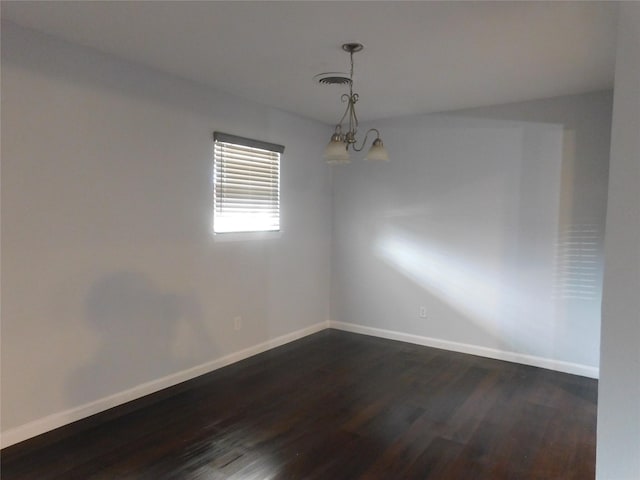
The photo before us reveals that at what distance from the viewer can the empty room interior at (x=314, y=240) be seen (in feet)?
7.57

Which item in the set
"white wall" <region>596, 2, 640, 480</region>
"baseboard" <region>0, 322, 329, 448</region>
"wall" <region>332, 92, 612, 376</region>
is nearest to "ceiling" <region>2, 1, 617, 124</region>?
"wall" <region>332, 92, 612, 376</region>

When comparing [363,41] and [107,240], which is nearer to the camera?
[363,41]

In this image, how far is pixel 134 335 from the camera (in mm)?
3127

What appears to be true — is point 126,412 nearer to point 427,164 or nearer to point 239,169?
point 239,169

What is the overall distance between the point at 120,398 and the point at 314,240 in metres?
2.60

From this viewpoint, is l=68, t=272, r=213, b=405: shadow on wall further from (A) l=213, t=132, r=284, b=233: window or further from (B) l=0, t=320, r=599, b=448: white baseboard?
(A) l=213, t=132, r=284, b=233: window

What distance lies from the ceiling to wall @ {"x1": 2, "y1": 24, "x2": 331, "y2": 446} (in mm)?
262

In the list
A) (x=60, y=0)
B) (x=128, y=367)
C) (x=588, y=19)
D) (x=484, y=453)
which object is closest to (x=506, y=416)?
(x=484, y=453)

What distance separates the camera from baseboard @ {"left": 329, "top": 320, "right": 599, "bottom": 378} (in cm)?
376

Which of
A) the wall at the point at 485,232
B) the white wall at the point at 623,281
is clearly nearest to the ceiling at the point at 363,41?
the wall at the point at 485,232

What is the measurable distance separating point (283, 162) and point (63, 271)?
2357 millimetres

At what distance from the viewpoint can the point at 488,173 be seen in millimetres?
4117

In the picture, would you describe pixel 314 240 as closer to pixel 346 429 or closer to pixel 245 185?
pixel 245 185

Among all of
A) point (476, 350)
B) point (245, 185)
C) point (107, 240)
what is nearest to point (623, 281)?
point (476, 350)
